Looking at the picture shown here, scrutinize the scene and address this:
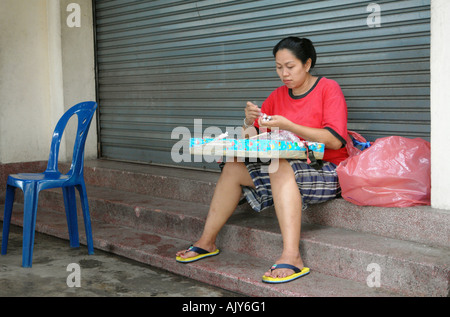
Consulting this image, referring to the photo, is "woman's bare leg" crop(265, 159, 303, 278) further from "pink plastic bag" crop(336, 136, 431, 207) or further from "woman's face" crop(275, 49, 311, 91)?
"woman's face" crop(275, 49, 311, 91)

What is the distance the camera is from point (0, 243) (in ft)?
14.5

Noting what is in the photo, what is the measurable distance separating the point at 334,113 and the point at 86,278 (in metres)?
1.89

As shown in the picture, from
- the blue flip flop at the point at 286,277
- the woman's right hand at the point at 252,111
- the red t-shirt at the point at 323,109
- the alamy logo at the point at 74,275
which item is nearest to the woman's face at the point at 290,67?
the red t-shirt at the point at 323,109

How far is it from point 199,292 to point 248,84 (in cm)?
216

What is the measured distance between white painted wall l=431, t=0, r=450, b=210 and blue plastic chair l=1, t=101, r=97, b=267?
7.41 feet

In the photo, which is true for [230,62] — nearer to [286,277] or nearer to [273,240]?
[273,240]

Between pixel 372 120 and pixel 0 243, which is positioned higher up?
pixel 372 120

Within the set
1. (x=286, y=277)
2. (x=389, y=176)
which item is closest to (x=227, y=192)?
(x=286, y=277)

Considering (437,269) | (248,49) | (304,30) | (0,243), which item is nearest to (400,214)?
(437,269)

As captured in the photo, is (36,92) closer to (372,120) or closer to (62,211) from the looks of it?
(62,211)

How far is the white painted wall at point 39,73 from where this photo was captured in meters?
6.05

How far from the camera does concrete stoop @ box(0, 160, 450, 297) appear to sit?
294 centimetres

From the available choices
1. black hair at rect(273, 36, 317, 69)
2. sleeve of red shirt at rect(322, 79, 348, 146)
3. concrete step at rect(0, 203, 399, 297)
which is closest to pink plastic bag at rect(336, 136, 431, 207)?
sleeve of red shirt at rect(322, 79, 348, 146)

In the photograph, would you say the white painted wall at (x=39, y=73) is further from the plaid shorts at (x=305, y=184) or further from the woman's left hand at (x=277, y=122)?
the woman's left hand at (x=277, y=122)
